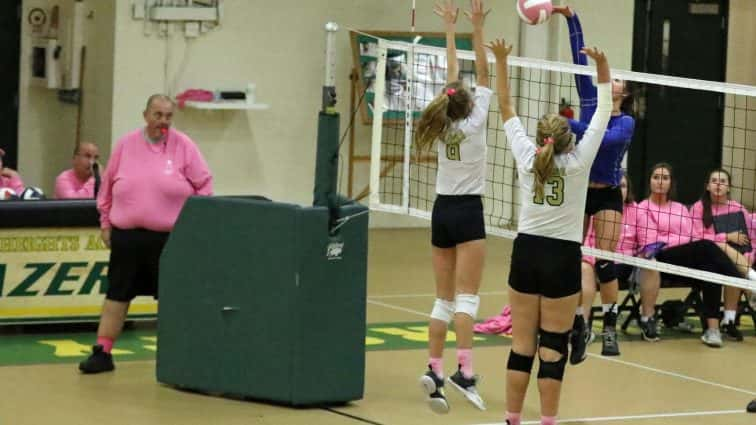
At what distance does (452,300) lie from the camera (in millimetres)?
8516

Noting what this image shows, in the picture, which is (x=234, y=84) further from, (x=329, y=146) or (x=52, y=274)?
(x=329, y=146)

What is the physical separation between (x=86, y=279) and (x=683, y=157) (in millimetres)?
11541

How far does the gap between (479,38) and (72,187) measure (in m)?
5.02

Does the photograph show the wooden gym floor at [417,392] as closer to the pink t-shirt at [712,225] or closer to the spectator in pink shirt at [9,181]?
the pink t-shirt at [712,225]

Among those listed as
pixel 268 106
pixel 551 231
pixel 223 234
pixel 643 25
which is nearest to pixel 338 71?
pixel 268 106

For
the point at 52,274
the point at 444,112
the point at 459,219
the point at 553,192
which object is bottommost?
the point at 52,274

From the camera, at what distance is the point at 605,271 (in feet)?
33.5

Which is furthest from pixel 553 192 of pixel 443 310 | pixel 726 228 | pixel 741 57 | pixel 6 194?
pixel 741 57

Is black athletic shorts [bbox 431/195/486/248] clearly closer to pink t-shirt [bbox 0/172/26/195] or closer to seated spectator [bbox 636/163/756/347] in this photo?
seated spectator [bbox 636/163/756/347]

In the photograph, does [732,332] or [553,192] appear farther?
[732,332]

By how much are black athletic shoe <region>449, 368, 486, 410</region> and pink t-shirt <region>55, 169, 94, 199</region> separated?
469 cm

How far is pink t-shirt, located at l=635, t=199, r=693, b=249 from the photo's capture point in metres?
11.3

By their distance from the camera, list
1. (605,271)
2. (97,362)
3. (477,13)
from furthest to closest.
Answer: (605,271) → (97,362) → (477,13)

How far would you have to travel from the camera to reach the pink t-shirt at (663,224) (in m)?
11.3
